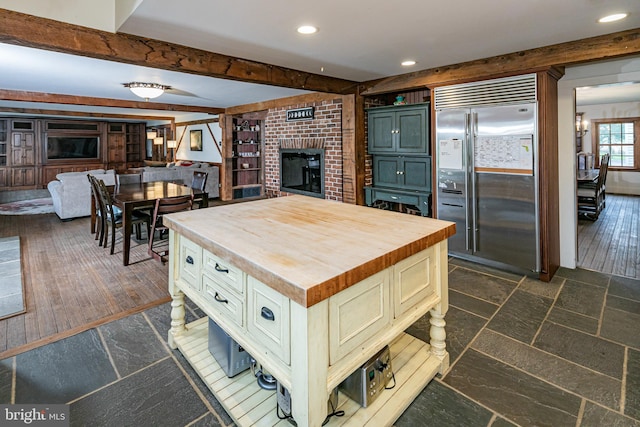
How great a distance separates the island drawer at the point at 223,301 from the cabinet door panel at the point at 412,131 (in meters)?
3.21

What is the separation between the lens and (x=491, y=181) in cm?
352

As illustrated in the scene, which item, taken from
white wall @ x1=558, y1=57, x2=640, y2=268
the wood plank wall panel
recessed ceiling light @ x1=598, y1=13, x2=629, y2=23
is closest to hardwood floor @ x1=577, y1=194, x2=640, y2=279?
white wall @ x1=558, y1=57, x2=640, y2=268

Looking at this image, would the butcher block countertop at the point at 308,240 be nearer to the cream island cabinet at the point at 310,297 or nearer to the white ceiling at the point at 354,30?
the cream island cabinet at the point at 310,297

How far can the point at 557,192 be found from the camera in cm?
354

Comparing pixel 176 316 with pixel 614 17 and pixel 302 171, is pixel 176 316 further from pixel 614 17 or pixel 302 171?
pixel 302 171

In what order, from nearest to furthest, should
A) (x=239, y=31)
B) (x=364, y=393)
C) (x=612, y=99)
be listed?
(x=364, y=393) < (x=239, y=31) < (x=612, y=99)

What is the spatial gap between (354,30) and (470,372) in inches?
98.5

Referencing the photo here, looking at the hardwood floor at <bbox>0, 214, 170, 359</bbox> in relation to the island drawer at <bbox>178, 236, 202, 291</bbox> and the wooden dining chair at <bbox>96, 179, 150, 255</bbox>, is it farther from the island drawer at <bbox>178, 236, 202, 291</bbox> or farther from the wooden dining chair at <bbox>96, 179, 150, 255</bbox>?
the island drawer at <bbox>178, 236, 202, 291</bbox>

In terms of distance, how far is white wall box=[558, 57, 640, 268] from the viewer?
3135mm

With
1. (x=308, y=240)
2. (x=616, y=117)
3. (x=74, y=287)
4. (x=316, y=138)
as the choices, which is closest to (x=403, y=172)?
(x=316, y=138)

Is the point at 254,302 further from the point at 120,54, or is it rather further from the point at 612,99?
the point at 612,99

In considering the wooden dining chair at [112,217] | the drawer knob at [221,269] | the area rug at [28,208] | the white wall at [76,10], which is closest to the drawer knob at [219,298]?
the drawer knob at [221,269]

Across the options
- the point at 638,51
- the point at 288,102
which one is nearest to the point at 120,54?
the point at 288,102

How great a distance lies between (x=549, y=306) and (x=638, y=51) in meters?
2.12
